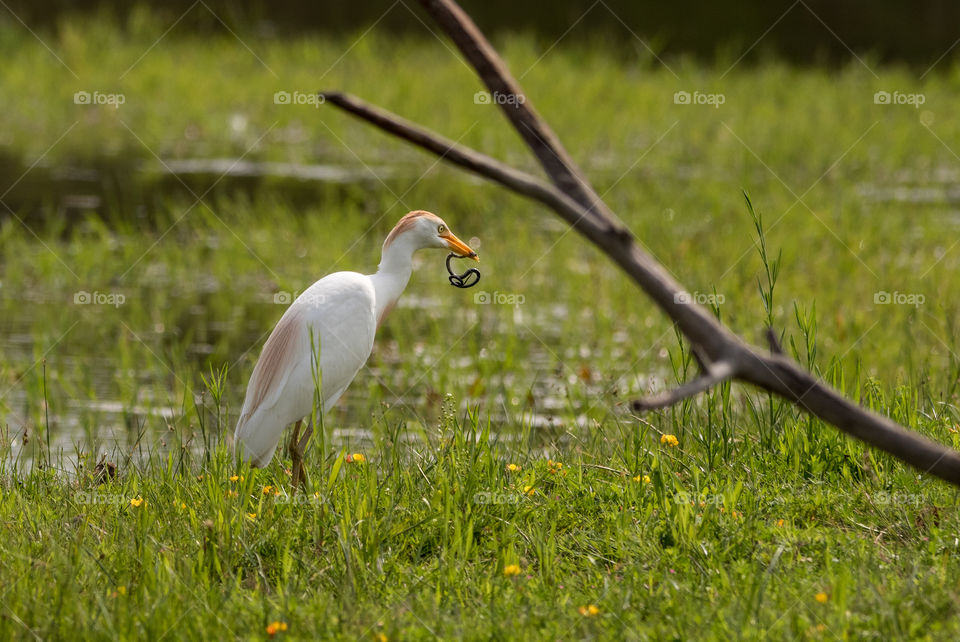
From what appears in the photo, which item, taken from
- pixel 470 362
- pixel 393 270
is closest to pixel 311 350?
pixel 393 270

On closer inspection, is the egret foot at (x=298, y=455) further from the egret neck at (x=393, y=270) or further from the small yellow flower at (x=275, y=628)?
the small yellow flower at (x=275, y=628)

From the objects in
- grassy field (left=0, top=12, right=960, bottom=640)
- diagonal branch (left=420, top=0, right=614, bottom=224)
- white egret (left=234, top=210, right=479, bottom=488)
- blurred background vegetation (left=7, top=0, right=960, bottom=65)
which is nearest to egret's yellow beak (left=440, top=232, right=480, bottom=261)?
white egret (left=234, top=210, right=479, bottom=488)

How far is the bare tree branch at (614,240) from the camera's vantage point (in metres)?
2.76

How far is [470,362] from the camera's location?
752cm

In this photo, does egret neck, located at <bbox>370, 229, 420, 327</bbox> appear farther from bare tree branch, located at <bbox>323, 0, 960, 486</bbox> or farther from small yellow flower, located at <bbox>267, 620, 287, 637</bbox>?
bare tree branch, located at <bbox>323, 0, 960, 486</bbox>

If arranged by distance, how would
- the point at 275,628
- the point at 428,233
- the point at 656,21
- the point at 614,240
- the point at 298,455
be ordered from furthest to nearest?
the point at 656,21, the point at 428,233, the point at 298,455, the point at 275,628, the point at 614,240

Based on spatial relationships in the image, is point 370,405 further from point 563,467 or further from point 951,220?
point 951,220

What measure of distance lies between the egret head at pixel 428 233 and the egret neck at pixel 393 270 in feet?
0.06

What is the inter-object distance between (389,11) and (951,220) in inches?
609

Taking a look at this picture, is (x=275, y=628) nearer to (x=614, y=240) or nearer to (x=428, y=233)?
(x=614, y=240)

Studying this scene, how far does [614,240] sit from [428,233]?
235 centimetres

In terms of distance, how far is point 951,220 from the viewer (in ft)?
36.4

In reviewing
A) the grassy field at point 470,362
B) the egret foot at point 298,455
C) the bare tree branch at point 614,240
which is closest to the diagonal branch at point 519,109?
the bare tree branch at point 614,240

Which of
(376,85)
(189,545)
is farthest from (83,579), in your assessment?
(376,85)
